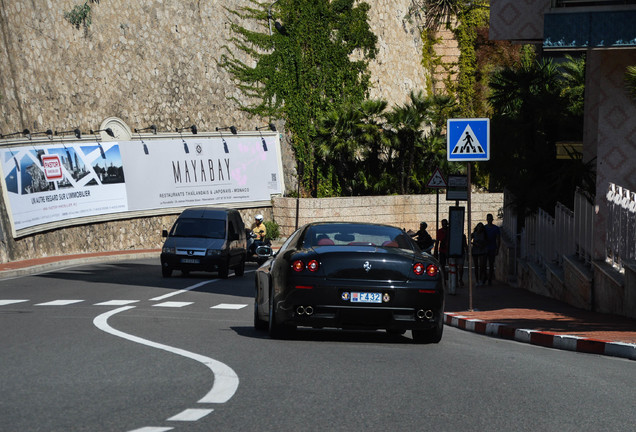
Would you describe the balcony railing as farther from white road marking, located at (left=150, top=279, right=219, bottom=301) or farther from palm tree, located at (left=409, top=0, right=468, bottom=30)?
palm tree, located at (left=409, top=0, right=468, bottom=30)

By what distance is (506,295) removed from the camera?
23.4 meters

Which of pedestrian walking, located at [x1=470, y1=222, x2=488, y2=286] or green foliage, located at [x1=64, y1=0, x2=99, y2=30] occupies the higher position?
green foliage, located at [x1=64, y1=0, x2=99, y2=30]

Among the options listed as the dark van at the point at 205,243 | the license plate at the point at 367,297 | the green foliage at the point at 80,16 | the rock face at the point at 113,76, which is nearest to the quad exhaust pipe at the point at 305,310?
the license plate at the point at 367,297

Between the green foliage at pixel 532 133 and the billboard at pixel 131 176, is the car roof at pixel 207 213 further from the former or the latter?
the billboard at pixel 131 176

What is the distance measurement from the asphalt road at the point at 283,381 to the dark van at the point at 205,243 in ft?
41.6

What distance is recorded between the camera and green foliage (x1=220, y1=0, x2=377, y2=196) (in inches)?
1934

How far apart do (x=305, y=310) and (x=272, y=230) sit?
37.0 m

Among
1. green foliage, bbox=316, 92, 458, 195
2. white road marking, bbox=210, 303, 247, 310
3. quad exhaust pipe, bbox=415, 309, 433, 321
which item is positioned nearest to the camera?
quad exhaust pipe, bbox=415, 309, 433, 321

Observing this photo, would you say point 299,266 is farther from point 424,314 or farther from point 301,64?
point 301,64

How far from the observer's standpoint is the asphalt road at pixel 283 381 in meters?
7.04

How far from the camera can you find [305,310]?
463 inches

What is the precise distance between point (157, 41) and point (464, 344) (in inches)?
1319

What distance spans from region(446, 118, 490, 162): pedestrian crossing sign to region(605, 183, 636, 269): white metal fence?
7.55ft

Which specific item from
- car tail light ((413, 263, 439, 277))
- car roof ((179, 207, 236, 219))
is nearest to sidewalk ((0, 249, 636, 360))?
car tail light ((413, 263, 439, 277))
